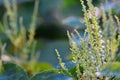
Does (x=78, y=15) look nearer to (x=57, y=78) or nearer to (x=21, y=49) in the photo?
(x=21, y=49)

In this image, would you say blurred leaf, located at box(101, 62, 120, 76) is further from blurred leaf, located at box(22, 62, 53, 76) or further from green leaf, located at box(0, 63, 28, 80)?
blurred leaf, located at box(22, 62, 53, 76)

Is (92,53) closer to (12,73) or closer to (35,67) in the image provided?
(12,73)

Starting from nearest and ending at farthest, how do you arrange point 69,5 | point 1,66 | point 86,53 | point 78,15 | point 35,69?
point 86,53 < point 1,66 < point 35,69 < point 78,15 < point 69,5

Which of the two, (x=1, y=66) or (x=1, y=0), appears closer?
(x=1, y=66)

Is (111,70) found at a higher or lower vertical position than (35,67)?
higher

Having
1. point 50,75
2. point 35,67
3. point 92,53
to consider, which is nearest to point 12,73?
point 50,75

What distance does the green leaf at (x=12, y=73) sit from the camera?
40.9 inches

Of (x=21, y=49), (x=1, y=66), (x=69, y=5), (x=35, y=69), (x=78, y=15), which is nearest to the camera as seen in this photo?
(x=1, y=66)

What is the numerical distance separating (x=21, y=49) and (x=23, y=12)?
0.53m

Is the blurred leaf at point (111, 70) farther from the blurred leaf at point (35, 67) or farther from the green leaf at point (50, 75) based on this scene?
the blurred leaf at point (35, 67)

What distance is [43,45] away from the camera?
2232 millimetres

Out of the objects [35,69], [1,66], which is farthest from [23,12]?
[1,66]

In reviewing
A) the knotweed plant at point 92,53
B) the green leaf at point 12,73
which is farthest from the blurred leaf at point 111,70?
the green leaf at point 12,73

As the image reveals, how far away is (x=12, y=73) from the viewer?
1.08m
